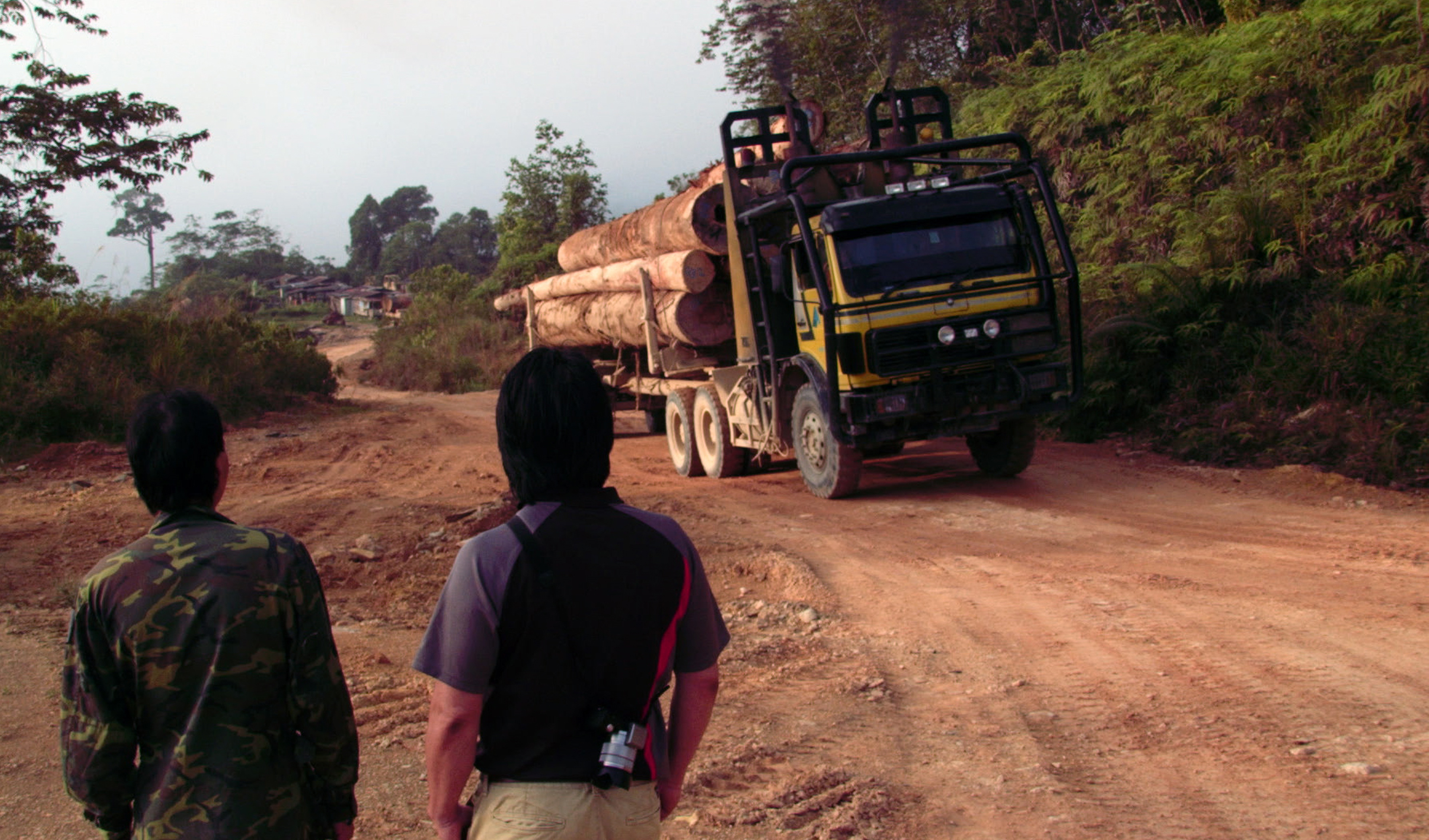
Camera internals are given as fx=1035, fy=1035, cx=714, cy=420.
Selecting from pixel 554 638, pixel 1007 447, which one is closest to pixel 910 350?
pixel 1007 447

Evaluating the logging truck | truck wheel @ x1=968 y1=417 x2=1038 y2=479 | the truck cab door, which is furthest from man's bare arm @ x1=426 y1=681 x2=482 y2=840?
truck wheel @ x1=968 y1=417 x2=1038 y2=479

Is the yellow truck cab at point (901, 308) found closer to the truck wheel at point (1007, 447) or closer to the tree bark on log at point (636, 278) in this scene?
the truck wheel at point (1007, 447)

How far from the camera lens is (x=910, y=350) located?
8.55 metres

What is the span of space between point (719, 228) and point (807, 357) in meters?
2.18

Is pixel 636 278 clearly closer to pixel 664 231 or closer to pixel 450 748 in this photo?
pixel 664 231

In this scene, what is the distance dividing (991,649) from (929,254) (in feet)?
14.3

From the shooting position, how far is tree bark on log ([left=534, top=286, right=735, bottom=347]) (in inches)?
436

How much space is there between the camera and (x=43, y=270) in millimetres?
18734

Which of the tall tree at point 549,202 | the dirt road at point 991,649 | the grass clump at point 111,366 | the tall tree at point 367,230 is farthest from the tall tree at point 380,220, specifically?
the dirt road at point 991,649

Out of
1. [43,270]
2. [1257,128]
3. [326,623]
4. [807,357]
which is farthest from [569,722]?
[43,270]

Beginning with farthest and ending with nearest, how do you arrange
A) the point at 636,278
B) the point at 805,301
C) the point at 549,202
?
the point at 549,202
the point at 636,278
the point at 805,301

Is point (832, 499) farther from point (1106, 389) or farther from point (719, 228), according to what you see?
point (1106, 389)

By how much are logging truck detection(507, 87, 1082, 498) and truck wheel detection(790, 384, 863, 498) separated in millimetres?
20

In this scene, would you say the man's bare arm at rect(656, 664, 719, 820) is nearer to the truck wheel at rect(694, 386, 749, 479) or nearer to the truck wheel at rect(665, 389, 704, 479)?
the truck wheel at rect(694, 386, 749, 479)
